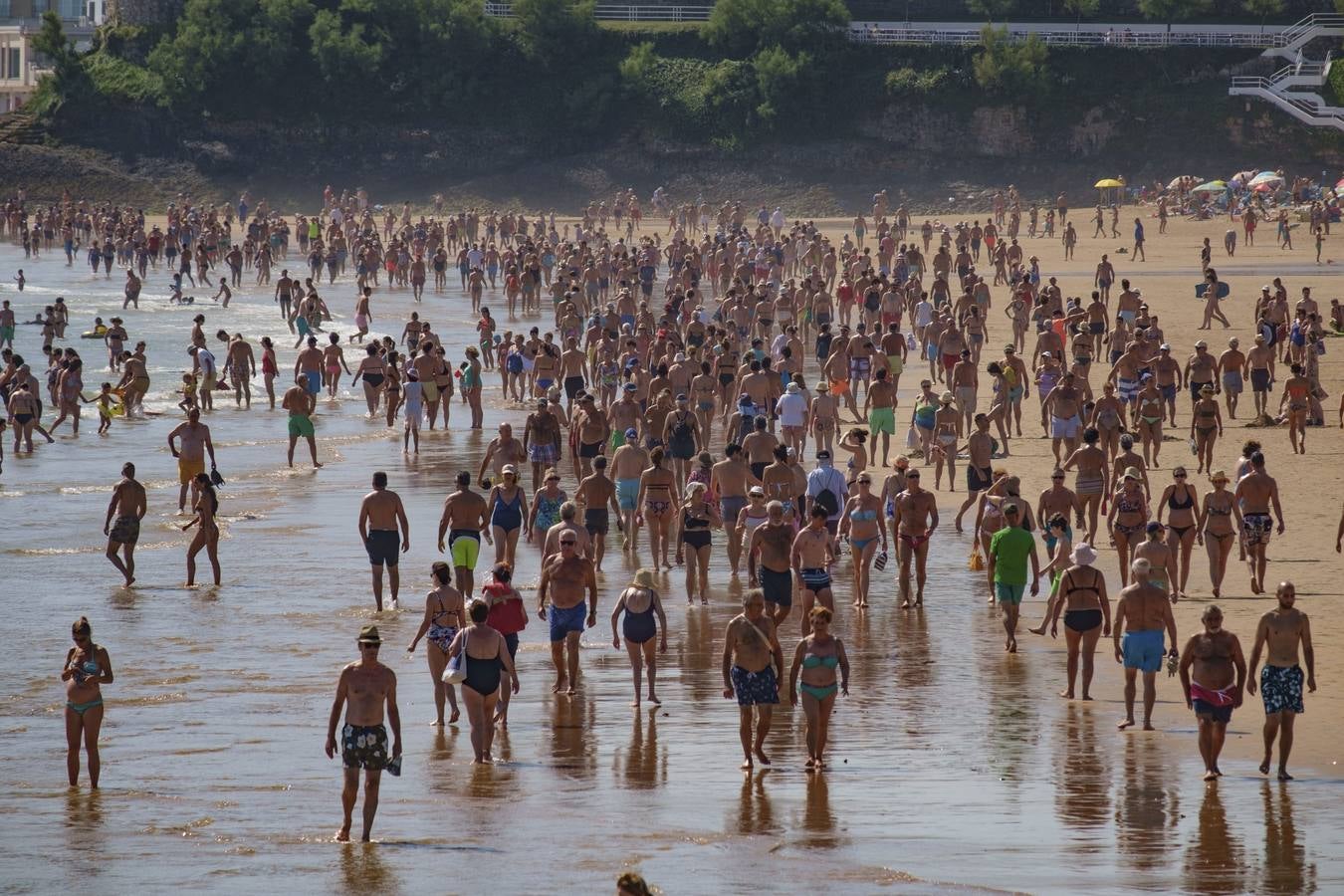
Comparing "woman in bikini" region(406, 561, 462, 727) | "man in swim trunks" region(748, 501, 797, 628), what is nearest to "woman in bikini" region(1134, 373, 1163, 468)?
"man in swim trunks" region(748, 501, 797, 628)

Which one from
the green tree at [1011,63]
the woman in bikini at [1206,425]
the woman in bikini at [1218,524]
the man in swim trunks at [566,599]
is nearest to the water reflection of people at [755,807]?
the man in swim trunks at [566,599]

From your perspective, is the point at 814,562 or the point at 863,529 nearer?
the point at 814,562

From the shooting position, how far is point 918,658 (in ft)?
46.2

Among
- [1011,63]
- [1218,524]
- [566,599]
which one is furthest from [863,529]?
[1011,63]

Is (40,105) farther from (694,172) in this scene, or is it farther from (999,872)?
(999,872)

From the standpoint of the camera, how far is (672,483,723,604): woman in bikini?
15.5 metres

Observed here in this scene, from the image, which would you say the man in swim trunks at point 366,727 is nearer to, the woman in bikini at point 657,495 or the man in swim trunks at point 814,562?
the man in swim trunks at point 814,562

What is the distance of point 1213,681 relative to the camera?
1089cm

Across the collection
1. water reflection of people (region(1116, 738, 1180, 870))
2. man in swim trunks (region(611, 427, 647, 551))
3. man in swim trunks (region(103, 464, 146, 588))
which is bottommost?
water reflection of people (region(1116, 738, 1180, 870))

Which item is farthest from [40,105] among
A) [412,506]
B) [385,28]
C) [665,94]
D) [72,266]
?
[412,506]

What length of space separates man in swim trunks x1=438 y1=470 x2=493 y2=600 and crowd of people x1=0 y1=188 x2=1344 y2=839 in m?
0.02

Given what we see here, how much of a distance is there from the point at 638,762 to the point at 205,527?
22.1 ft

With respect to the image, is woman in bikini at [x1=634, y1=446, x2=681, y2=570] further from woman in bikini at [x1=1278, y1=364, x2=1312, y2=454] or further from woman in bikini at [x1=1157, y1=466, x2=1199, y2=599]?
woman in bikini at [x1=1278, y1=364, x2=1312, y2=454]

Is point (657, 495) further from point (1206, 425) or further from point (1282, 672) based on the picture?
point (1206, 425)
